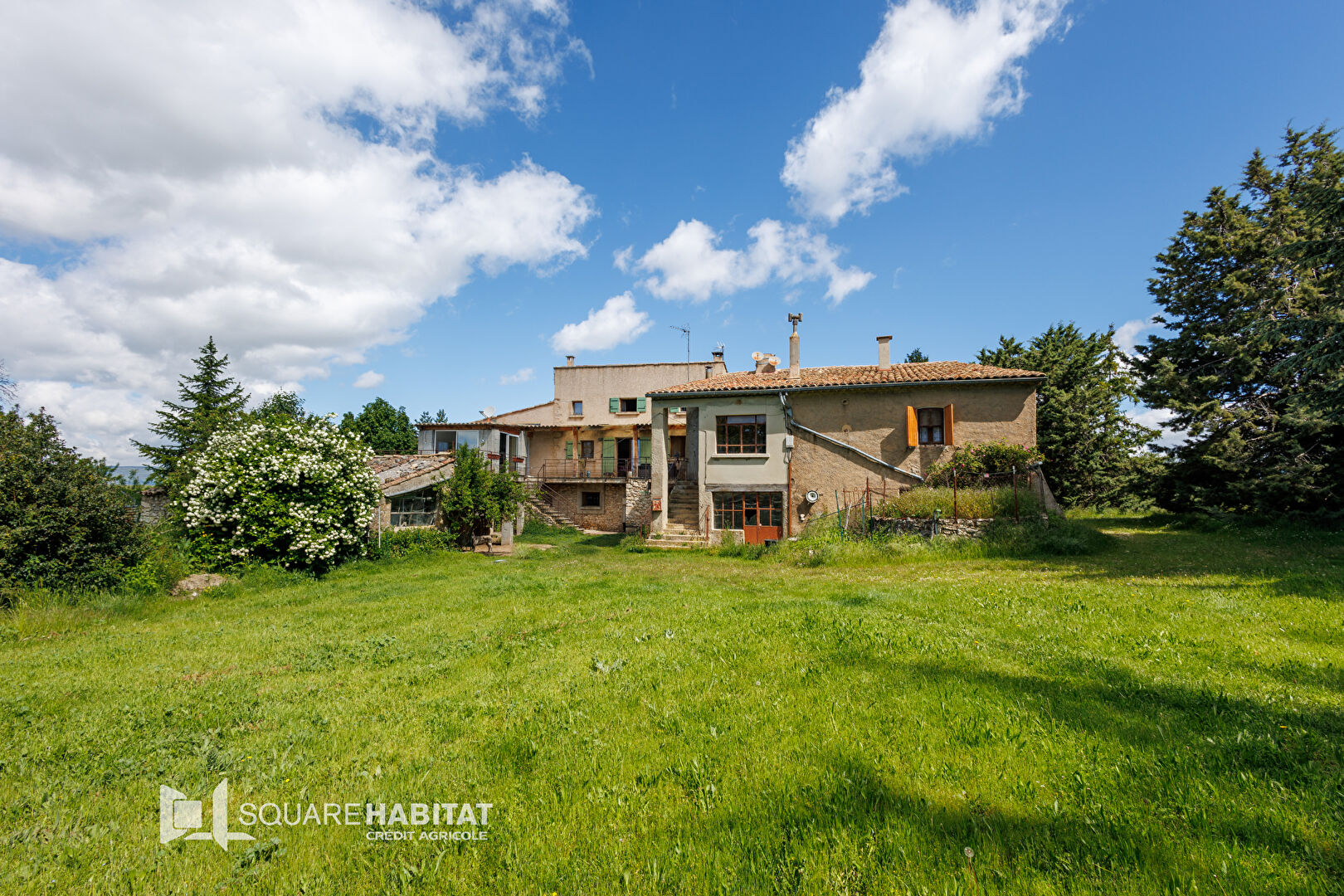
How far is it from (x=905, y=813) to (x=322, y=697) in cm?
520

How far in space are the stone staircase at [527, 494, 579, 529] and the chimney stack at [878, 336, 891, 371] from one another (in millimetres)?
17047

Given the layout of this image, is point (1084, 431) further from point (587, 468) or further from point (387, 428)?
point (387, 428)

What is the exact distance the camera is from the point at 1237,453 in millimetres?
17422

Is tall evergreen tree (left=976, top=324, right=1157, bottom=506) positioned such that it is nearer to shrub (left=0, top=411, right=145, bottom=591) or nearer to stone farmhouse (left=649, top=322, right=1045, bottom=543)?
stone farmhouse (left=649, top=322, right=1045, bottom=543)

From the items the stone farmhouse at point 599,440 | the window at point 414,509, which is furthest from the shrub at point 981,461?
the window at point 414,509

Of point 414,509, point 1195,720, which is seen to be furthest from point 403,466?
point 1195,720

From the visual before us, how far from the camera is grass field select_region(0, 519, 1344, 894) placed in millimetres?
2562

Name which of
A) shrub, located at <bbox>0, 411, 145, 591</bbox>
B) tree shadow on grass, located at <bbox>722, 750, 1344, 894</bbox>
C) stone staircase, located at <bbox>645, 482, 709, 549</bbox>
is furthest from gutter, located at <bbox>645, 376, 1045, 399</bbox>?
tree shadow on grass, located at <bbox>722, 750, 1344, 894</bbox>

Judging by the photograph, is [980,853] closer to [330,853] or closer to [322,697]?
[330,853]

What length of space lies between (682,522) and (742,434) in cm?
431

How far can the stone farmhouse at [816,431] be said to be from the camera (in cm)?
1742

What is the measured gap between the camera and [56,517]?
32.1 feet

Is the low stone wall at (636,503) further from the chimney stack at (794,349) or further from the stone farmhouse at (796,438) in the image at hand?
the chimney stack at (794,349)

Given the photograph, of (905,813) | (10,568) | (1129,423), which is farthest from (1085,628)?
(1129,423)
